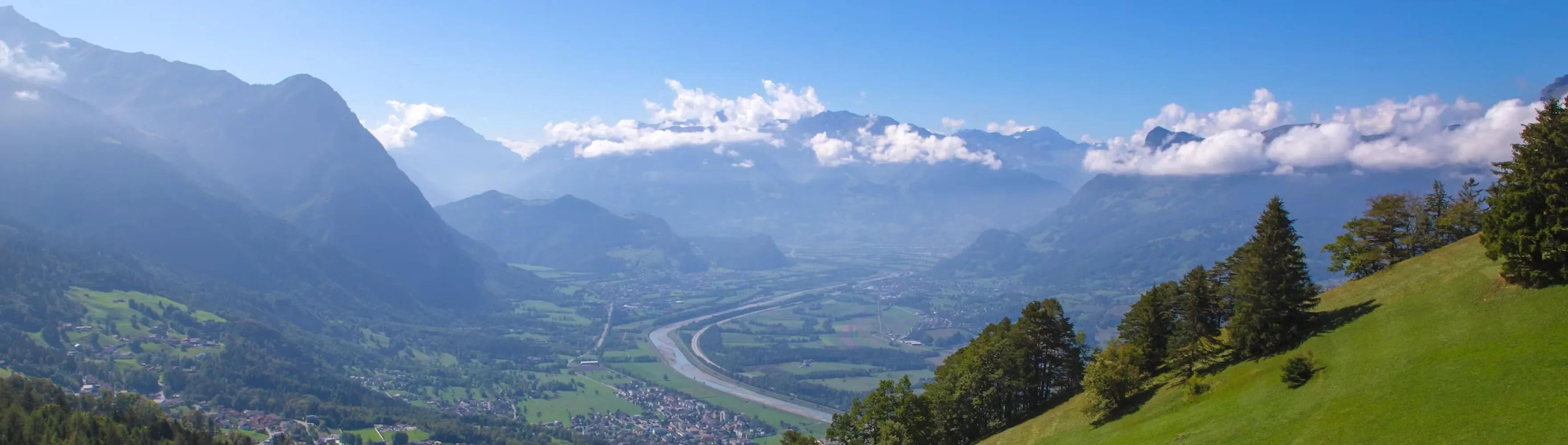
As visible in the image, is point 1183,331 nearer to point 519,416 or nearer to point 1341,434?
point 1341,434

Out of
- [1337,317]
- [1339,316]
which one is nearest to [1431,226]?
[1339,316]

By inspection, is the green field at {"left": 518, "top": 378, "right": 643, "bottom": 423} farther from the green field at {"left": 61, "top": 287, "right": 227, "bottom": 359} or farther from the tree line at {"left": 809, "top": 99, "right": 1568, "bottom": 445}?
the tree line at {"left": 809, "top": 99, "right": 1568, "bottom": 445}

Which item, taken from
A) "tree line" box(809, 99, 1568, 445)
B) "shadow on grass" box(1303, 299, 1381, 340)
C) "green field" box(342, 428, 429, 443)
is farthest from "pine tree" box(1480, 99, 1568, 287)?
"green field" box(342, 428, 429, 443)

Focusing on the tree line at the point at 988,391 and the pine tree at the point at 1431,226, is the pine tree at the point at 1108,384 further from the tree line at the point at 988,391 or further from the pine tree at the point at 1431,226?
the pine tree at the point at 1431,226

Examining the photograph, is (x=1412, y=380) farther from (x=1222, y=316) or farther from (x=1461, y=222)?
(x=1461, y=222)

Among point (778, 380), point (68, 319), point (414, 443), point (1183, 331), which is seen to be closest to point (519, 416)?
point (414, 443)
